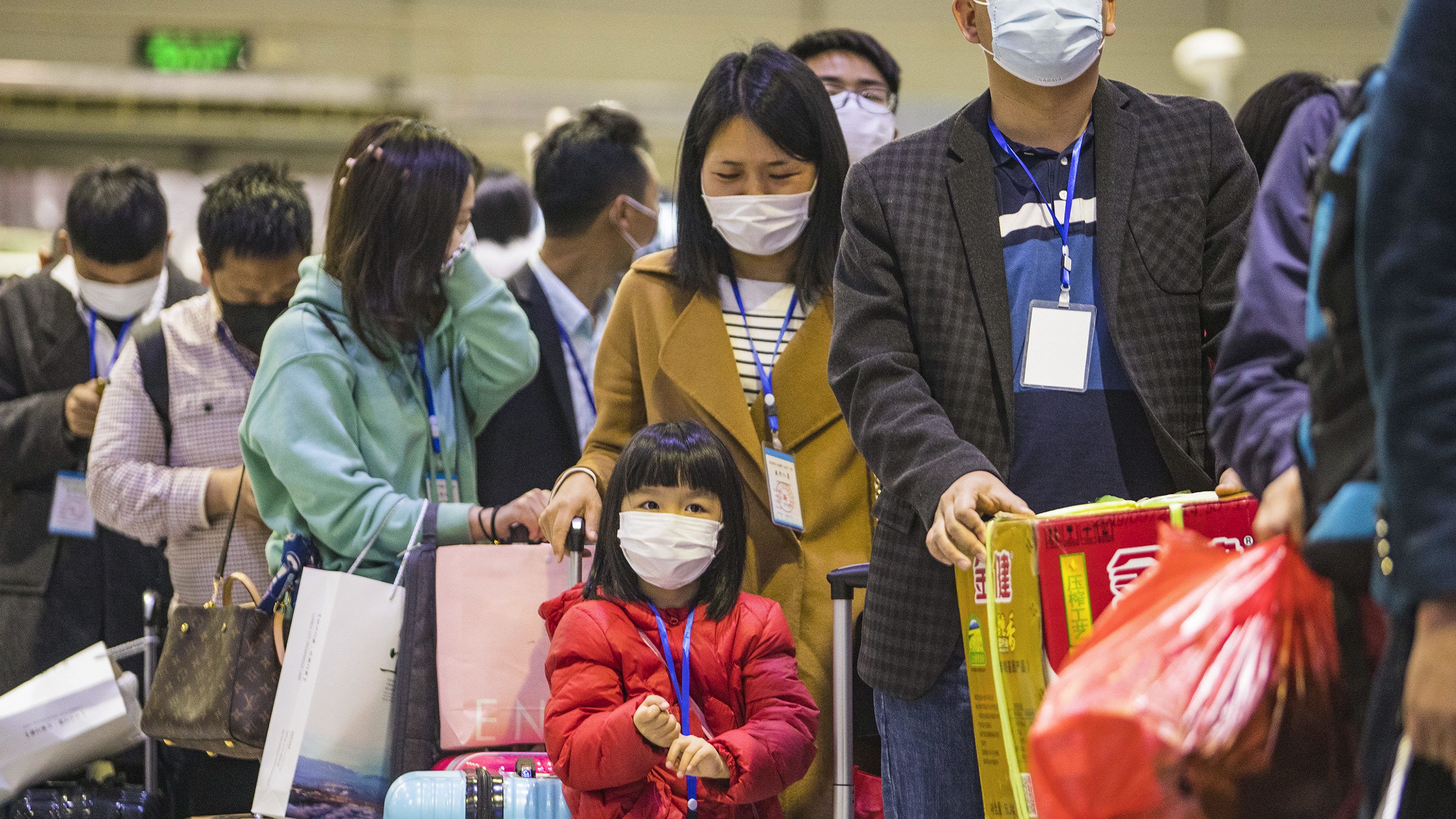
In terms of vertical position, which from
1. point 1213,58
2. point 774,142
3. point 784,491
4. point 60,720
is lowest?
point 60,720

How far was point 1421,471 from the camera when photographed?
1.12 m

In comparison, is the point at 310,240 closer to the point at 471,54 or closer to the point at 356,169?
the point at 356,169

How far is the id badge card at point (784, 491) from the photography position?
9.35ft

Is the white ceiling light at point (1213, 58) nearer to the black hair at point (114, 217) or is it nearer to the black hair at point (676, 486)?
the black hair at point (114, 217)

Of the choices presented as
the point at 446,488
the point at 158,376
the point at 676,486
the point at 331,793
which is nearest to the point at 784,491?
the point at 676,486

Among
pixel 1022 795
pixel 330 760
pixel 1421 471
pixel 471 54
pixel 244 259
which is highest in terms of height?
pixel 471 54

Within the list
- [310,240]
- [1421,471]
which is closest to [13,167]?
[310,240]

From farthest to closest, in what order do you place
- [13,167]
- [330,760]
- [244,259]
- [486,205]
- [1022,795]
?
[13,167]
[486,205]
[244,259]
[330,760]
[1022,795]

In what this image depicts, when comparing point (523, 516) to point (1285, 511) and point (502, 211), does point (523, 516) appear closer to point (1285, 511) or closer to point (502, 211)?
point (1285, 511)

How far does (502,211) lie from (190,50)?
14.2 ft

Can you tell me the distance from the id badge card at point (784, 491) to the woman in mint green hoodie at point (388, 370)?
605mm

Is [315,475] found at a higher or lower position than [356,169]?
lower

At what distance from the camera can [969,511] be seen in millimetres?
1923

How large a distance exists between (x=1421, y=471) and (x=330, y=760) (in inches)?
93.4
